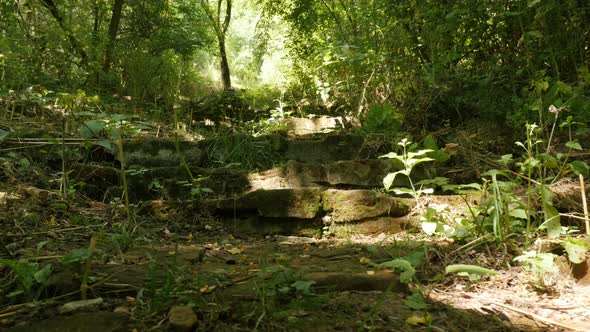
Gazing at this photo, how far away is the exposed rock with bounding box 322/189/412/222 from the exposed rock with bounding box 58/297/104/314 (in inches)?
66.8

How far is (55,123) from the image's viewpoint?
4152 millimetres

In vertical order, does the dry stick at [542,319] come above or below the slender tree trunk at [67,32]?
below

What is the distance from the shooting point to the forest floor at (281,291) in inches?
54.4

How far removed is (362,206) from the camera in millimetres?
2854

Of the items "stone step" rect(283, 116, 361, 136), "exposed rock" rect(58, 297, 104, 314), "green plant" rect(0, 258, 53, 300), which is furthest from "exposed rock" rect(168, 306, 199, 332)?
"stone step" rect(283, 116, 361, 136)

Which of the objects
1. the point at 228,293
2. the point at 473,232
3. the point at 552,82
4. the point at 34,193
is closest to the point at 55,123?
the point at 34,193

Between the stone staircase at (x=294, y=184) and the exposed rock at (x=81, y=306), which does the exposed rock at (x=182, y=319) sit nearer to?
the exposed rock at (x=81, y=306)

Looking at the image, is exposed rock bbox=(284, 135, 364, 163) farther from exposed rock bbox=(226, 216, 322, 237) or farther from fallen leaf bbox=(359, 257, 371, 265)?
fallen leaf bbox=(359, 257, 371, 265)

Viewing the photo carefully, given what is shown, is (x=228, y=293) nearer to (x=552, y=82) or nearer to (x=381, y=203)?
(x=381, y=203)

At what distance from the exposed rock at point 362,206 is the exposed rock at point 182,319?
64.4 inches

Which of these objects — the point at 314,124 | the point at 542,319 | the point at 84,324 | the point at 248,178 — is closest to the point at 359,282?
the point at 542,319

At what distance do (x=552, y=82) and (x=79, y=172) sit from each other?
4265 mm

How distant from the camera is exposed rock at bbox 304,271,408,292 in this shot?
5.59 ft

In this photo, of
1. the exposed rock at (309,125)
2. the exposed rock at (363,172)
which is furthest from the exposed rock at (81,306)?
the exposed rock at (309,125)
